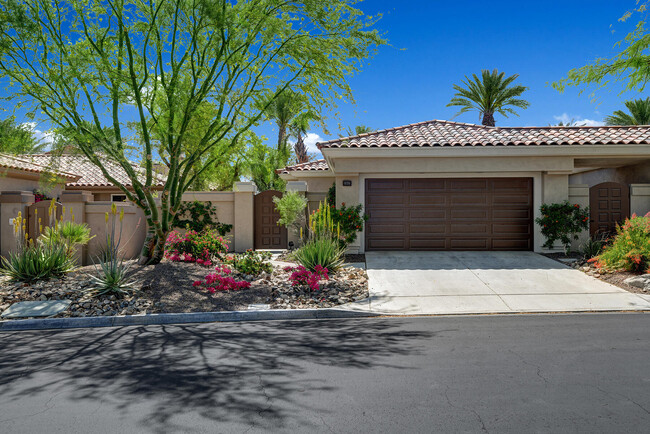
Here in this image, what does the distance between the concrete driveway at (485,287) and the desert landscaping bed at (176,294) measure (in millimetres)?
793

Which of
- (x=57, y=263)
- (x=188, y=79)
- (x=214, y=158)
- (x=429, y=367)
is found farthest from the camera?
(x=214, y=158)

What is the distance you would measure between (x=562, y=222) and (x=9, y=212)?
15.5 meters

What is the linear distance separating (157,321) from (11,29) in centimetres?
756

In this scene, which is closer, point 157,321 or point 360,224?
point 157,321

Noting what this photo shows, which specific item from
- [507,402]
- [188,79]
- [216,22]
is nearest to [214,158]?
[188,79]

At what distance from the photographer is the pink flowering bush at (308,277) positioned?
29.6ft

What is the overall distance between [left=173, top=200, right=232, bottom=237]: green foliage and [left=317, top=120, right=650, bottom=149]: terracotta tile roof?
16.5 feet

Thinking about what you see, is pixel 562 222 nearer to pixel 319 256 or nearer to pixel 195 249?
pixel 319 256

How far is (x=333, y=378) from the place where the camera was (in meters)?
4.73

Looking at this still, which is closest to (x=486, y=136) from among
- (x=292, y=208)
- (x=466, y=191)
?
(x=466, y=191)

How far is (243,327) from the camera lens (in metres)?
7.08

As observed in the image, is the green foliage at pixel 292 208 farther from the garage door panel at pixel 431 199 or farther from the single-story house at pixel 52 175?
the single-story house at pixel 52 175

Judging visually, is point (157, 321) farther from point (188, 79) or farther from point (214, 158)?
point (188, 79)

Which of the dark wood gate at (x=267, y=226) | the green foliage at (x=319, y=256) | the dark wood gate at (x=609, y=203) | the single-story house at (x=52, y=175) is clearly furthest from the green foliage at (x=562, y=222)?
the single-story house at (x=52, y=175)
